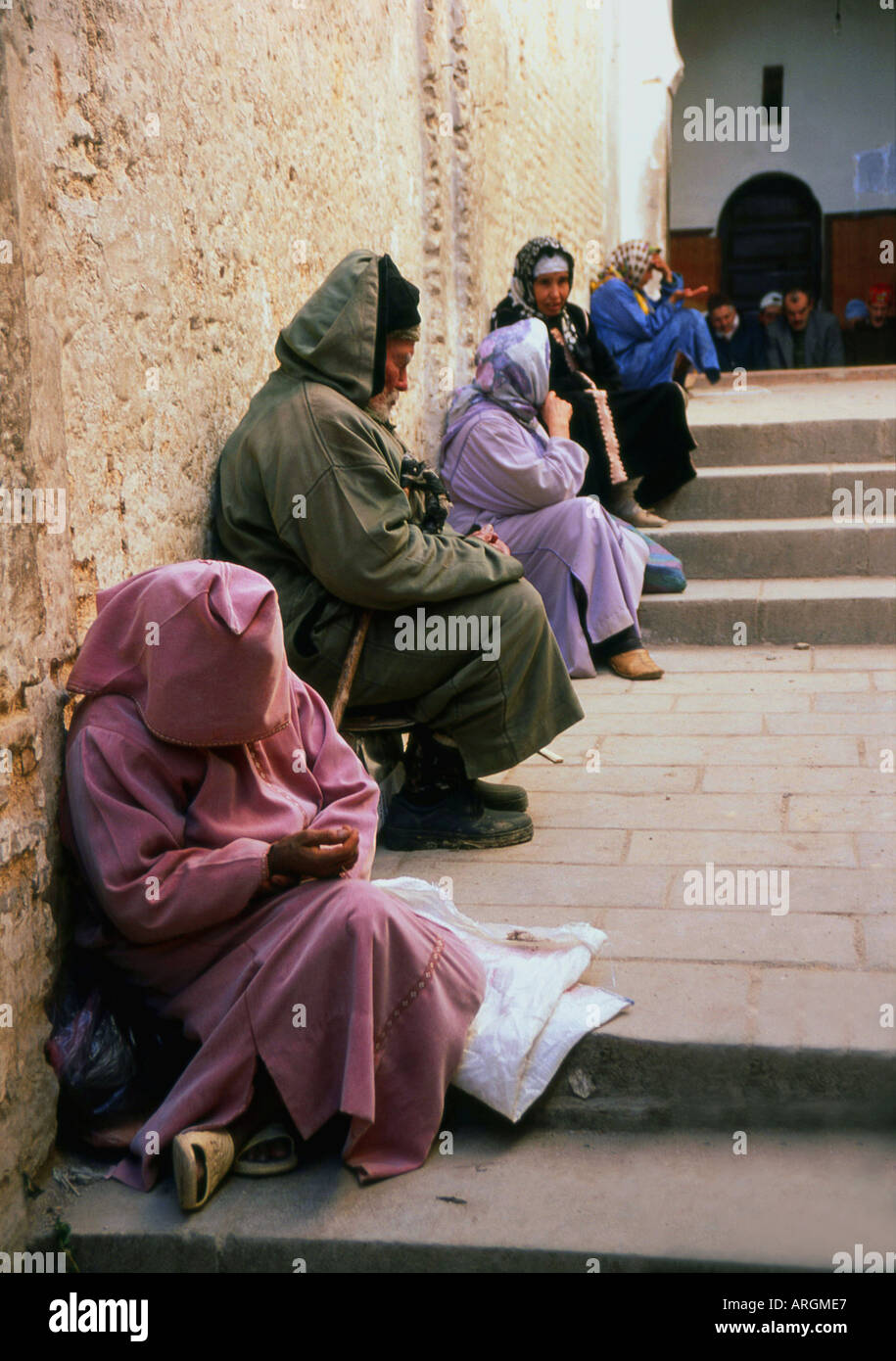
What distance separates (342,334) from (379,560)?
0.65m

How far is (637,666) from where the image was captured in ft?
18.9

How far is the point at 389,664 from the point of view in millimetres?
3697

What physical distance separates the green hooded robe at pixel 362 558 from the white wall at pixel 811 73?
44.4 feet

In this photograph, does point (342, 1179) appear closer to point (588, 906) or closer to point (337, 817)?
point (337, 817)

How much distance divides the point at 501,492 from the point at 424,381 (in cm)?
103

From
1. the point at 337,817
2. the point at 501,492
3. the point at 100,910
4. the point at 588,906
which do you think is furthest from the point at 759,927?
the point at 501,492

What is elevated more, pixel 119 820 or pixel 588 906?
pixel 119 820

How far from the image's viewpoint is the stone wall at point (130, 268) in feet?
7.89

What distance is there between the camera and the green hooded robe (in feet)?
11.6

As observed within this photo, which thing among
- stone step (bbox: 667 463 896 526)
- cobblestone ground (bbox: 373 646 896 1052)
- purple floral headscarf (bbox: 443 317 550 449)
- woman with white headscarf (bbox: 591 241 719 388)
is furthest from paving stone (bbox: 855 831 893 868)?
woman with white headscarf (bbox: 591 241 719 388)

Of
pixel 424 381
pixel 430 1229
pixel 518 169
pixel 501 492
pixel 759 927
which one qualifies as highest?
pixel 518 169

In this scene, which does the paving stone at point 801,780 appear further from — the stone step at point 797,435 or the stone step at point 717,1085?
the stone step at point 797,435

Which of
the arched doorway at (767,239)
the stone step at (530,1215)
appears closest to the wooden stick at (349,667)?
the stone step at (530,1215)

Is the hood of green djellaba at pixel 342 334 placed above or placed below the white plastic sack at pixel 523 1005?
above
